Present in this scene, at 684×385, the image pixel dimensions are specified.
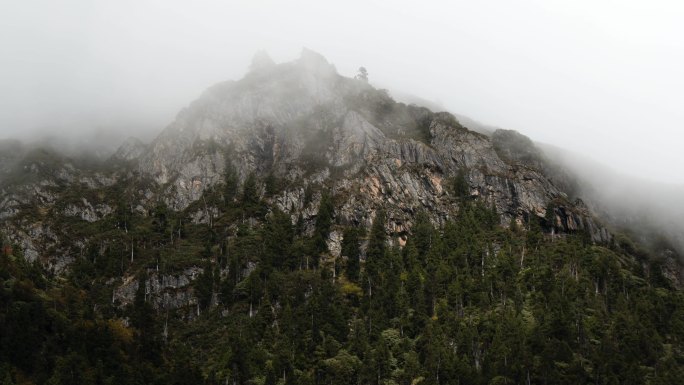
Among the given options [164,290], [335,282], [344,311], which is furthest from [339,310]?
[164,290]

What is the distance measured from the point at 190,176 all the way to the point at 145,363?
10150cm

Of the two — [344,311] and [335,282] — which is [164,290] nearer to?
[335,282]

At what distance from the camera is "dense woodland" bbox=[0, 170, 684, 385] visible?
98.0 meters

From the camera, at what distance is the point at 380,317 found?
11762 cm

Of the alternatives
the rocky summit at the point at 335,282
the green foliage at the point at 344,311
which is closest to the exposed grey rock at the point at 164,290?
the rocky summit at the point at 335,282

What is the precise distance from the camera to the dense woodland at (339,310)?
9800 cm

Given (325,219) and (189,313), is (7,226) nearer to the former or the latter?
(189,313)

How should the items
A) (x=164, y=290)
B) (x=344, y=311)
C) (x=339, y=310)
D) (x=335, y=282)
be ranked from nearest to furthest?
(x=339, y=310) < (x=344, y=311) < (x=335, y=282) < (x=164, y=290)

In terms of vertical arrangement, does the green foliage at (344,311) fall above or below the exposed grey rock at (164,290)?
above

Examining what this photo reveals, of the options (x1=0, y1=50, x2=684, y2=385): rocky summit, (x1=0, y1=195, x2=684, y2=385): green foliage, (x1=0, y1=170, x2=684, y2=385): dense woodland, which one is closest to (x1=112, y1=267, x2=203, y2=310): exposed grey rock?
(x1=0, y1=50, x2=684, y2=385): rocky summit

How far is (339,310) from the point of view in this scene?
393 ft

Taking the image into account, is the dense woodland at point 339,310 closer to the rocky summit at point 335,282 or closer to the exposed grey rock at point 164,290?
the rocky summit at point 335,282

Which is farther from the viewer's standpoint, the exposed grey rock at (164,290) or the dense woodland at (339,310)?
the exposed grey rock at (164,290)

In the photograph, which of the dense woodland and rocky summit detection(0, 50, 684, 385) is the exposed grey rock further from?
the dense woodland
